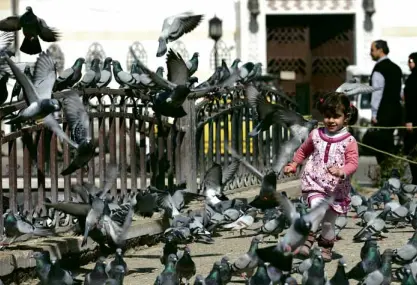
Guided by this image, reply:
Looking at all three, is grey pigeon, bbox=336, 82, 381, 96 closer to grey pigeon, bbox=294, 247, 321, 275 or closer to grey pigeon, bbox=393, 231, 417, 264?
grey pigeon, bbox=393, 231, 417, 264

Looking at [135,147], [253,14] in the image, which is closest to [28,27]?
[135,147]

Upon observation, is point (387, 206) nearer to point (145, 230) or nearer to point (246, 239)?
point (246, 239)

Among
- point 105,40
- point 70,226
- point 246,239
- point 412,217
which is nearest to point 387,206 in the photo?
point 412,217

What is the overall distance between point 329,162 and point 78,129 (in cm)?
191

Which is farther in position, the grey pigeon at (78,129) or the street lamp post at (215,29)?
the street lamp post at (215,29)

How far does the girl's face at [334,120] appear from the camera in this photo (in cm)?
942

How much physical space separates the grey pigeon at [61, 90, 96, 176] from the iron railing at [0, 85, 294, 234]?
12cm

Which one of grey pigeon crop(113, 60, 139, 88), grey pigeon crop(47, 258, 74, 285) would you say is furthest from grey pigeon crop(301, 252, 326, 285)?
grey pigeon crop(113, 60, 139, 88)

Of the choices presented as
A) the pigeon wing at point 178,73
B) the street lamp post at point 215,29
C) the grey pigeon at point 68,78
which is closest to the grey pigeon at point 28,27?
the grey pigeon at point 68,78

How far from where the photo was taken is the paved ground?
9.49 metres

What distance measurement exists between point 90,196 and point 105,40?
2353 cm

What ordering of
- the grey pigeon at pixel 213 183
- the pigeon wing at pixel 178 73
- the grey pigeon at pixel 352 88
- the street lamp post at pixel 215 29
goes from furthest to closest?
the street lamp post at pixel 215 29 < the grey pigeon at pixel 352 88 < the grey pigeon at pixel 213 183 < the pigeon wing at pixel 178 73

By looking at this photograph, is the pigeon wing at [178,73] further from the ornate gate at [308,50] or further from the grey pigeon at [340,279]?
the ornate gate at [308,50]

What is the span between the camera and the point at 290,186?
49.5ft
